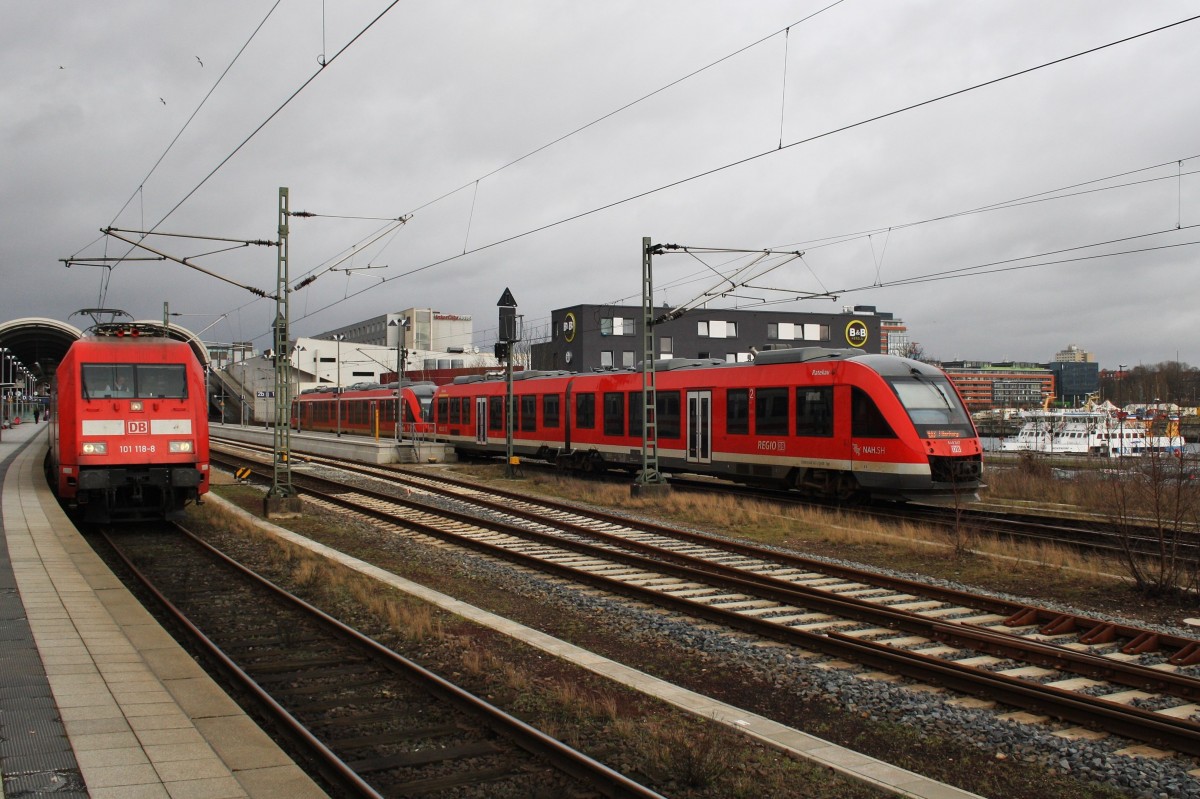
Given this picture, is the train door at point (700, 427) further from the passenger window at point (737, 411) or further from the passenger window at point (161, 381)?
the passenger window at point (161, 381)

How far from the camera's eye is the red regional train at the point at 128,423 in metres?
15.3

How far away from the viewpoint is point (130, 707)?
601 cm

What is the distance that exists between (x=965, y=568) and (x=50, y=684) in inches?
431

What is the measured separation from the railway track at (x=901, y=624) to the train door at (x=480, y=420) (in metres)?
18.4

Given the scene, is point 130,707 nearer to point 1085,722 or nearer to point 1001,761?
point 1001,761

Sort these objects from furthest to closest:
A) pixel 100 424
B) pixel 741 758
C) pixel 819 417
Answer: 1. pixel 819 417
2. pixel 100 424
3. pixel 741 758

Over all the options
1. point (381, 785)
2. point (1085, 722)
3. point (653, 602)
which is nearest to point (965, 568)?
point (653, 602)

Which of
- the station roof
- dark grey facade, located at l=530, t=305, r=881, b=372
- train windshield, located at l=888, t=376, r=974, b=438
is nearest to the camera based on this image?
train windshield, located at l=888, t=376, r=974, b=438

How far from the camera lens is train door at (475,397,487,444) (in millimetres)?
35000

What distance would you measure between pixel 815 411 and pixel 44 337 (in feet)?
216

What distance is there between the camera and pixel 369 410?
49.1 metres

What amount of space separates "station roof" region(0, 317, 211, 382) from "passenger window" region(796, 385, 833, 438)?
32501 mm

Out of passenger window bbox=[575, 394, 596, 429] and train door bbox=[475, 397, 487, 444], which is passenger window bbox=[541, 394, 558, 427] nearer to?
passenger window bbox=[575, 394, 596, 429]

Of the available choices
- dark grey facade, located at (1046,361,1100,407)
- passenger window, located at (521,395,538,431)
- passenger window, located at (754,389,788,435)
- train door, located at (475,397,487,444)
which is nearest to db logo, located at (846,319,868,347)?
train door, located at (475,397,487,444)
